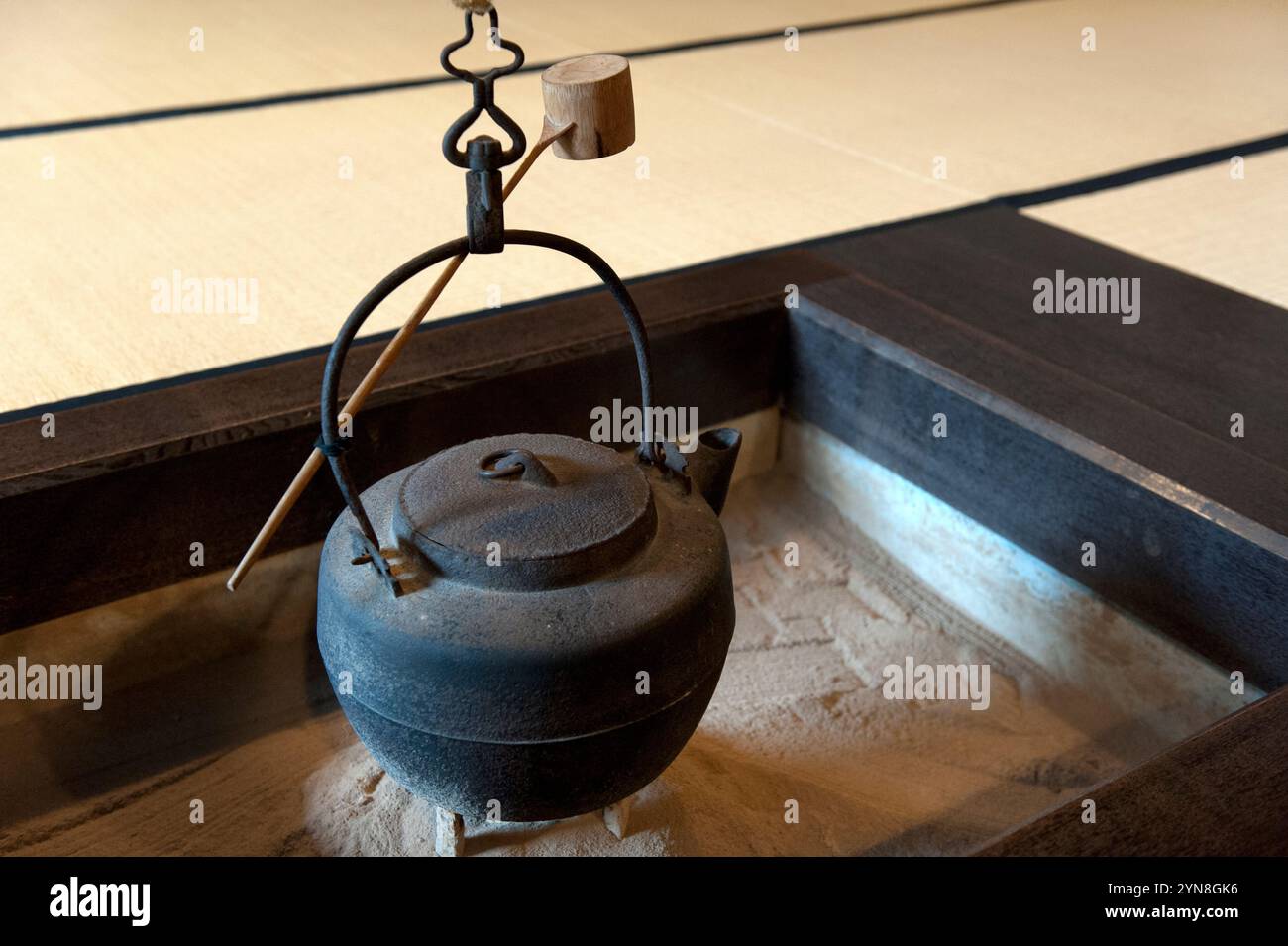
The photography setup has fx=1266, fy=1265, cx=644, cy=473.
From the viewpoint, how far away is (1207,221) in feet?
8.71

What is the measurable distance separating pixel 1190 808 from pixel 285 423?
3.97 feet

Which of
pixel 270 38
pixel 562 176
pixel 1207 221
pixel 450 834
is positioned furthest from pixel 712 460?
pixel 270 38

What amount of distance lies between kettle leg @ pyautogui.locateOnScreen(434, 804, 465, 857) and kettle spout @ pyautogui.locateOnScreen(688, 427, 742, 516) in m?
0.48

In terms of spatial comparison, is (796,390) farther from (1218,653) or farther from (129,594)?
(129,594)

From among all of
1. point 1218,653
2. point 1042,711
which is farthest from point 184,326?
point 1218,653

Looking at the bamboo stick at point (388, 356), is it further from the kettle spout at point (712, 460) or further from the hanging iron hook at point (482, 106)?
Answer: the kettle spout at point (712, 460)

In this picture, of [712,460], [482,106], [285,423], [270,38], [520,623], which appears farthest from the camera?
[270,38]

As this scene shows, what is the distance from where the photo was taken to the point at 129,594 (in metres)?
1.74

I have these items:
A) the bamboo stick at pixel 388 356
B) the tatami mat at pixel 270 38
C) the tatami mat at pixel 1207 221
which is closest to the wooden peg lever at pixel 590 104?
the bamboo stick at pixel 388 356

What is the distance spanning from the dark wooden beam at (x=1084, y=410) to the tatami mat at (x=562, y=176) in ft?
1.11

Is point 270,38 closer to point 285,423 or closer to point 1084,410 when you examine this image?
point 285,423

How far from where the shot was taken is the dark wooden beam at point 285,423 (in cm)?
164

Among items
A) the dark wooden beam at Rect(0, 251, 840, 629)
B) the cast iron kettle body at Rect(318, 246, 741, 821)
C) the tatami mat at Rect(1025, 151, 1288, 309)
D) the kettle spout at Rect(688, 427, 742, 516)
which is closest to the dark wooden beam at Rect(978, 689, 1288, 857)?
the cast iron kettle body at Rect(318, 246, 741, 821)
